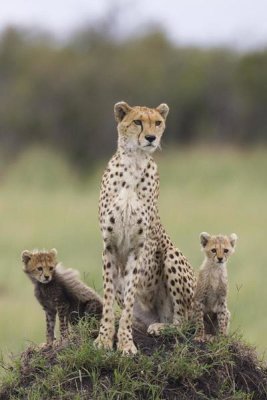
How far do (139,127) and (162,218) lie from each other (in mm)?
13417

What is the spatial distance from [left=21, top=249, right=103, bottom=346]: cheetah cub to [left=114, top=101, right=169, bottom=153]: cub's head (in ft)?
2.68

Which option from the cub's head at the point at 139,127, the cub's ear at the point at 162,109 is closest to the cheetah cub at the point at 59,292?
the cub's head at the point at 139,127

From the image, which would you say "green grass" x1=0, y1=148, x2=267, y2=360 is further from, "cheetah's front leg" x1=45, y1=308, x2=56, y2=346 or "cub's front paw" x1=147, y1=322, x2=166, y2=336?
"cub's front paw" x1=147, y1=322, x2=166, y2=336

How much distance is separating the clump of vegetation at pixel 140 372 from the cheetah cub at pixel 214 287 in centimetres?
18

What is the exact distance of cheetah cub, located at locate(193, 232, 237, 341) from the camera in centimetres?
550

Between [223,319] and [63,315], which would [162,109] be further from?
[63,315]

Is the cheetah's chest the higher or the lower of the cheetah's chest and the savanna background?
the lower

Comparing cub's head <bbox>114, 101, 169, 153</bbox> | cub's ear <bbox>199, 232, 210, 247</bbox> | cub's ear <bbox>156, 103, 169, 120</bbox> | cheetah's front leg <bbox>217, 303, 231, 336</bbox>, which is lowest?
cheetah's front leg <bbox>217, 303, 231, 336</bbox>

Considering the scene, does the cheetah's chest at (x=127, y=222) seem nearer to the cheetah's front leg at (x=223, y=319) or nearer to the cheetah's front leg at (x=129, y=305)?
the cheetah's front leg at (x=129, y=305)

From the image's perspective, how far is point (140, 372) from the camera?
5.12m

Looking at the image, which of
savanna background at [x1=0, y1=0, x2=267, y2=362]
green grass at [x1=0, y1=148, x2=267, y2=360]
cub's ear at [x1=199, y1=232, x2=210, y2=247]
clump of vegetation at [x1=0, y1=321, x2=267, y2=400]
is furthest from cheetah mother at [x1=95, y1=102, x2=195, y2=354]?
savanna background at [x1=0, y1=0, x2=267, y2=362]

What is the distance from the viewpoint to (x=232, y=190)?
2278cm

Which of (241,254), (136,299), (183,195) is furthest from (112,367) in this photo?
(183,195)

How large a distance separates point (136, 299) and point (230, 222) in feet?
40.5
